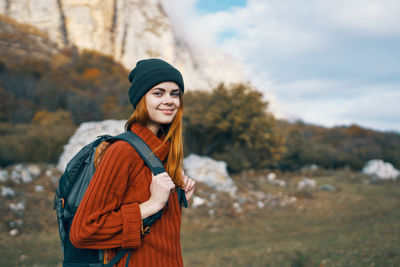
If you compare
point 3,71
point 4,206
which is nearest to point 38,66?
point 3,71

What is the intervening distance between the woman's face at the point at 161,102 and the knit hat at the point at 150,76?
0.03 meters

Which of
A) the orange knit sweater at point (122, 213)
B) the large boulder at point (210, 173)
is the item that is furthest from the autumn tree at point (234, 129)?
the orange knit sweater at point (122, 213)

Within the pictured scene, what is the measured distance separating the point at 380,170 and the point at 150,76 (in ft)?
71.5

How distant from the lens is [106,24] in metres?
56.3

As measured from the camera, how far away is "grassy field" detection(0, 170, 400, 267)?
5527 millimetres

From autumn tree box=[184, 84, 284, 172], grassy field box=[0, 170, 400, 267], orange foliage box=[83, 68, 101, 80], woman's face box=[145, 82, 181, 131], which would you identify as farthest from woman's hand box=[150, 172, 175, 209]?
orange foliage box=[83, 68, 101, 80]

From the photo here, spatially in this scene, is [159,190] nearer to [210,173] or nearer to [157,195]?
[157,195]

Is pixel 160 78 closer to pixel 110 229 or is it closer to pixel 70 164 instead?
pixel 70 164

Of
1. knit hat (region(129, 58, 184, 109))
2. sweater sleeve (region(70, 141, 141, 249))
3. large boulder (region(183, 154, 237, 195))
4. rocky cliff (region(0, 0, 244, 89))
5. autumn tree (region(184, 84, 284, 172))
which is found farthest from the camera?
rocky cliff (region(0, 0, 244, 89))

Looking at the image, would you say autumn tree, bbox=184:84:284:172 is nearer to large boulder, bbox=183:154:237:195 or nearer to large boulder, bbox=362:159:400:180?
large boulder, bbox=183:154:237:195

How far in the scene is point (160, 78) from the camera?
1642 mm

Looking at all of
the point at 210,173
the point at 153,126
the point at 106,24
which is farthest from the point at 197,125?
the point at 106,24

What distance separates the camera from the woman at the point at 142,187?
1366 millimetres

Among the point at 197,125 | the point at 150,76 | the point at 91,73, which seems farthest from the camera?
the point at 91,73
